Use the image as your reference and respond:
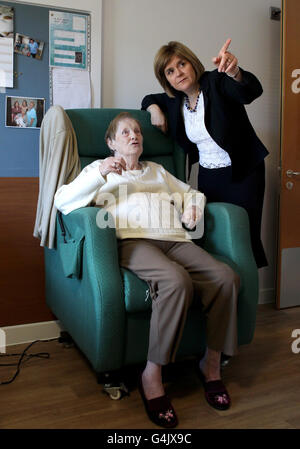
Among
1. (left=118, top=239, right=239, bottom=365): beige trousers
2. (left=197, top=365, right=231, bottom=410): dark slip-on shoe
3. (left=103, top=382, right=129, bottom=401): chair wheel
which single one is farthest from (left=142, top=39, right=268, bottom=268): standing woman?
(left=103, top=382, right=129, bottom=401): chair wheel

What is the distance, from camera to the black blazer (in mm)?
1918

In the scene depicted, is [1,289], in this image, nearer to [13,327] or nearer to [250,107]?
[13,327]

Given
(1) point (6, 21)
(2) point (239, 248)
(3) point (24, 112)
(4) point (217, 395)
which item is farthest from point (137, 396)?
(1) point (6, 21)

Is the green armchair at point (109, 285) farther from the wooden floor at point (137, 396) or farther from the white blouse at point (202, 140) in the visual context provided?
the white blouse at point (202, 140)

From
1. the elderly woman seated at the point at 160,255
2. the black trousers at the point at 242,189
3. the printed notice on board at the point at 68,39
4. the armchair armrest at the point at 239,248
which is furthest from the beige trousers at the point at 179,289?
the printed notice on board at the point at 68,39

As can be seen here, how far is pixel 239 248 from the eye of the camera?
72.1 inches

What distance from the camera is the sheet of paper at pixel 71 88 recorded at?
227 cm

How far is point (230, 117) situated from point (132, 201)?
1.95 feet

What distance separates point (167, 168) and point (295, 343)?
106cm

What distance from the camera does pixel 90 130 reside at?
6.95 feet

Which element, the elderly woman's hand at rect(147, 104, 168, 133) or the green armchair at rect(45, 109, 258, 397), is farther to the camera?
the elderly woman's hand at rect(147, 104, 168, 133)

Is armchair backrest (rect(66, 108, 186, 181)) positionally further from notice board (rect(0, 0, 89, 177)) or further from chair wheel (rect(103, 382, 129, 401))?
chair wheel (rect(103, 382, 129, 401))

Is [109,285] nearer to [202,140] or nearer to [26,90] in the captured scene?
[202,140]

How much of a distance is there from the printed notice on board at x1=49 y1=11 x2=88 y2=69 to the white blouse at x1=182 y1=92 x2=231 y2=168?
1.97ft
